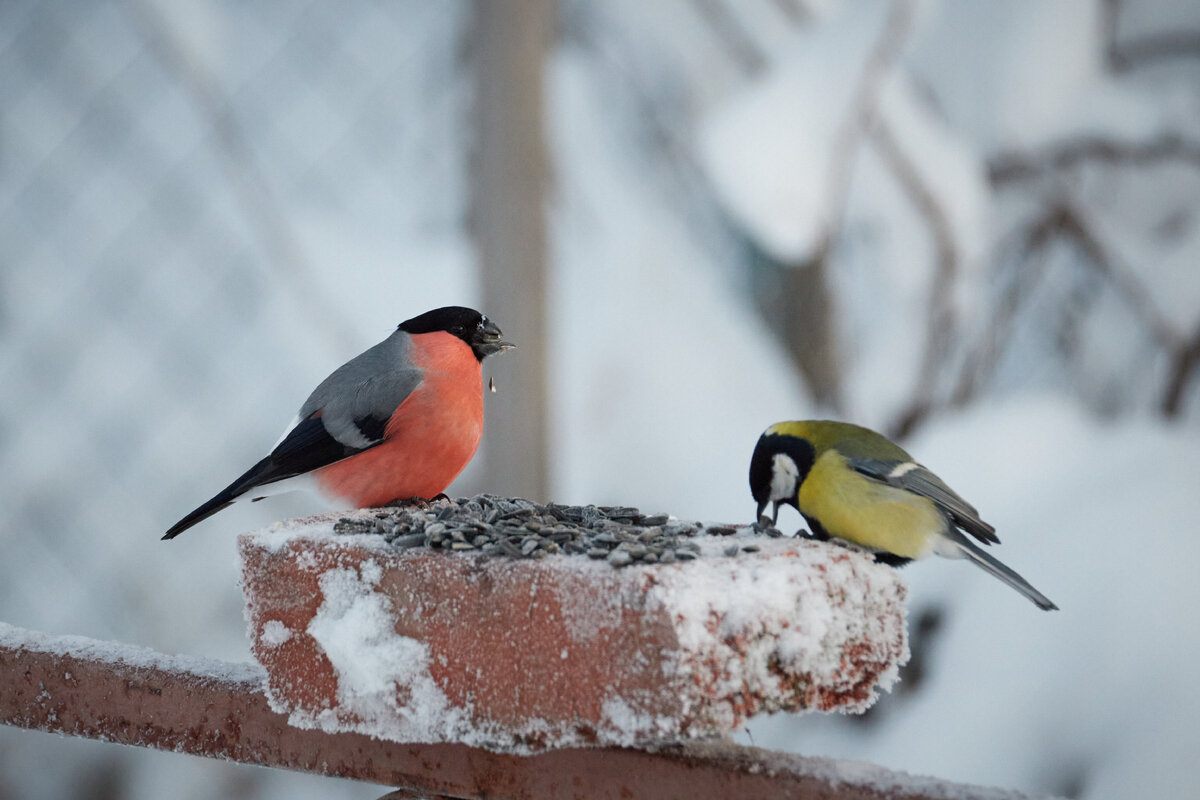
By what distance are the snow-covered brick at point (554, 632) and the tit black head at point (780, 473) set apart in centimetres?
35

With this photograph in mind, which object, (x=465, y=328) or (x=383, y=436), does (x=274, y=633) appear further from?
(x=465, y=328)

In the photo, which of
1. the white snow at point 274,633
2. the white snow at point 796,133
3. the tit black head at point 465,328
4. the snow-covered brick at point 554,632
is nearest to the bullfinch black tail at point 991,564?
the snow-covered brick at point 554,632

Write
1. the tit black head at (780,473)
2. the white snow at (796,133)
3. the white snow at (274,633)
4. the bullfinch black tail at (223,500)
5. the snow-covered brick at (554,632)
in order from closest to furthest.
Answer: the snow-covered brick at (554,632) < the white snow at (274,633) < the bullfinch black tail at (223,500) < the tit black head at (780,473) < the white snow at (796,133)

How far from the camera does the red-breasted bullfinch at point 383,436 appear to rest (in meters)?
1.13

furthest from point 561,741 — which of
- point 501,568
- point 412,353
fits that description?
point 412,353

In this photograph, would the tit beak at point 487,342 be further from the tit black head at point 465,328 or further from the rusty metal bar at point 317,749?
the rusty metal bar at point 317,749

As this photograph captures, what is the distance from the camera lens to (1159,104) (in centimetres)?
250

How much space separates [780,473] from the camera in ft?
3.85

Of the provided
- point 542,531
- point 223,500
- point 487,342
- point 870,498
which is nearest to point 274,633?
point 542,531

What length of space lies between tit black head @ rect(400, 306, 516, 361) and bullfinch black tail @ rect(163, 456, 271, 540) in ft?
0.86

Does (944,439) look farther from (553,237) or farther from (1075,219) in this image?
(553,237)

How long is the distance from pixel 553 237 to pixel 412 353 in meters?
1.32

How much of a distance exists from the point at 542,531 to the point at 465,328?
1.65 feet

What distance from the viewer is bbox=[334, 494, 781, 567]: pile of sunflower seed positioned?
72 cm
